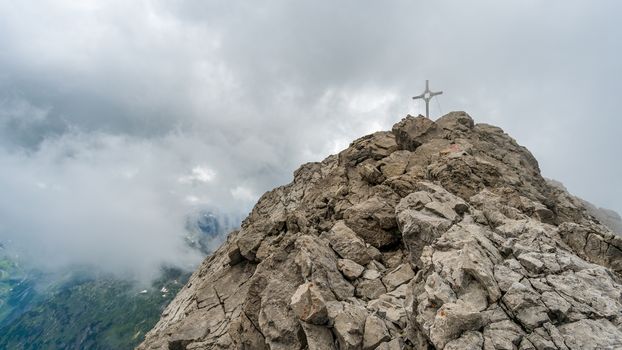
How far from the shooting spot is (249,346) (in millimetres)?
33219

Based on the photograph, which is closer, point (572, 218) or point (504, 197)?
point (504, 197)

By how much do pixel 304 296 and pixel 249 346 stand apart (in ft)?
31.0

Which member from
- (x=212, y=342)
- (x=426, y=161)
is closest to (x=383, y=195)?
(x=426, y=161)

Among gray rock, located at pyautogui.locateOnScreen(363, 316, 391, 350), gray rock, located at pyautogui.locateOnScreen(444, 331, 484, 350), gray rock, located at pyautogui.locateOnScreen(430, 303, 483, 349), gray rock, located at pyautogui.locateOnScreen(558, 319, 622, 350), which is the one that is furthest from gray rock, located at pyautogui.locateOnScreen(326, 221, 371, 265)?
gray rock, located at pyautogui.locateOnScreen(558, 319, 622, 350)

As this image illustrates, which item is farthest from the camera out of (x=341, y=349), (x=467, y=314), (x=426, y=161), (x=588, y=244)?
(x=426, y=161)

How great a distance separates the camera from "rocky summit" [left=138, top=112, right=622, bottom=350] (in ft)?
70.5

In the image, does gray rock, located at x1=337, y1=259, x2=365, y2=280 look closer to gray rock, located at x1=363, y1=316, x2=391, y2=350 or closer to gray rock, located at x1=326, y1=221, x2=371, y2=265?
gray rock, located at x1=326, y1=221, x2=371, y2=265

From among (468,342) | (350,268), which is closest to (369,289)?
(350,268)

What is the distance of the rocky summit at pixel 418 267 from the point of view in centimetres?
2150

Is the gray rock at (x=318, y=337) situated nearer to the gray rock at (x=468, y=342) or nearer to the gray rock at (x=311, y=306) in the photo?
the gray rock at (x=311, y=306)

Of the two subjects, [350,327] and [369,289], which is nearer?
[350,327]

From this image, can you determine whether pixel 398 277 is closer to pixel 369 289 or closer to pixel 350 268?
pixel 369 289

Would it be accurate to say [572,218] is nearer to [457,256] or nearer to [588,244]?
[588,244]

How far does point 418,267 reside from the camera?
107 feet
